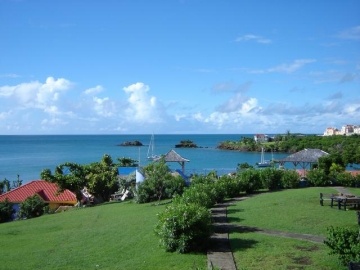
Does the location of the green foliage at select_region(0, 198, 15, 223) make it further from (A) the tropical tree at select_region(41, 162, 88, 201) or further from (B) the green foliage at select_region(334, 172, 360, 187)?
(B) the green foliage at select_region(334, 172, 360, 187)

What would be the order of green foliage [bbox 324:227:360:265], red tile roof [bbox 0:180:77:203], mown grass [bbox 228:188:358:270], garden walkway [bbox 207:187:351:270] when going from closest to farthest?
green foliage [bbox 324:227:360:265] → mown grass [bbox 228:188:358:270] → garden walkway [bbox 207:187:351:270] → red tile roof [bbox 0:180:77:203]

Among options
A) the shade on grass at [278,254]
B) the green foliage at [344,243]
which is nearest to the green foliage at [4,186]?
the shade on grass at [278,254]

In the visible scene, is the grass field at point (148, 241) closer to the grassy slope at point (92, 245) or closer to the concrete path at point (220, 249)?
the grassy slope at point (92, 245)

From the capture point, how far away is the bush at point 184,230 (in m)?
11.6

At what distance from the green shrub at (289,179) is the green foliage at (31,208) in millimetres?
16130

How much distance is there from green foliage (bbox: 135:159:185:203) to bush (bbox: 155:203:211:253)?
13851 mm

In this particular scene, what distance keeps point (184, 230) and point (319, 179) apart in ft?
60.5

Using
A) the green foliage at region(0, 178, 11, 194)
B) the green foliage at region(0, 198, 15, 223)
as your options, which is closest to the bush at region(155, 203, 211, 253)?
the green foliage at region(0, 198, 15, 223)

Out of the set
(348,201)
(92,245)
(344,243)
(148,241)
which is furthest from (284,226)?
(92,245)

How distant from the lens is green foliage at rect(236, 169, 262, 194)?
25641 millimetres

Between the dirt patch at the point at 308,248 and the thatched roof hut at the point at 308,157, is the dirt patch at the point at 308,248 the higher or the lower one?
the lower one

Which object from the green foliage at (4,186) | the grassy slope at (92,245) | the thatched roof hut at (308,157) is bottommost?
the green foliage at (4,186)

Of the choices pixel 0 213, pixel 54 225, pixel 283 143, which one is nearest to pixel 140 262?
pixel 54 225

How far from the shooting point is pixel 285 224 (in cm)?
1481
